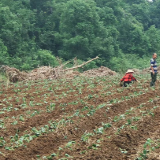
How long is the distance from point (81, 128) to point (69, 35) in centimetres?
3092

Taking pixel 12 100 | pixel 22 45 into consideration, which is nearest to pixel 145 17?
pixel 22 45

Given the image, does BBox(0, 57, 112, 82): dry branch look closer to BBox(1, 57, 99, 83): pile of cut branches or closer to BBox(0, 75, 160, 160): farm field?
BBox(1, 57, 99, 83): pile of cut branches

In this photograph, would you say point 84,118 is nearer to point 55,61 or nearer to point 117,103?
point 117,103

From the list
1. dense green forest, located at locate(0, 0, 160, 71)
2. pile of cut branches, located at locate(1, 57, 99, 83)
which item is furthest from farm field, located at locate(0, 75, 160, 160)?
dense green forest, located at locate(0, 0, 160, 71)

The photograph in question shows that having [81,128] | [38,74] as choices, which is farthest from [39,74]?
[81,128]

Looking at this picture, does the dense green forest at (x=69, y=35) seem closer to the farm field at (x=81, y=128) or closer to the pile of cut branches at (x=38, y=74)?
the pile of cut branches at (x=38, y=74)

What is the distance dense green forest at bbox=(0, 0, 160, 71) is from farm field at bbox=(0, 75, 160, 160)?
19120mm

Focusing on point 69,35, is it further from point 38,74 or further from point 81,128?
point 81,128

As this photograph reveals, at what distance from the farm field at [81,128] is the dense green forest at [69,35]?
19120 millimetres

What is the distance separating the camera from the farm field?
633 cm

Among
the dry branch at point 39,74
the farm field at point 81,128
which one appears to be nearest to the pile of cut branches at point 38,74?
the dry branch at point 39,74

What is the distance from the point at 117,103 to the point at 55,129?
322 centimetres

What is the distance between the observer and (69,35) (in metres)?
38.4

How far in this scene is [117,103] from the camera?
10.8m
